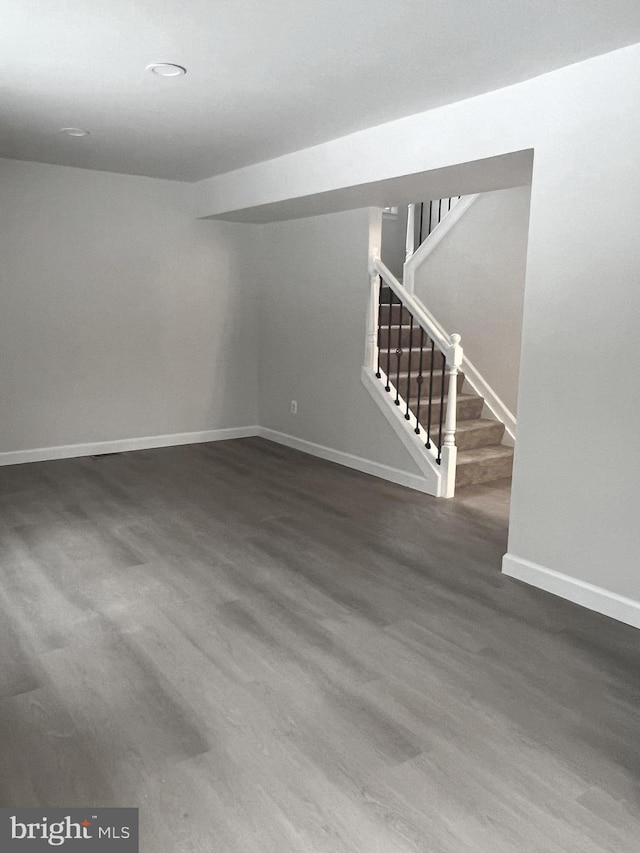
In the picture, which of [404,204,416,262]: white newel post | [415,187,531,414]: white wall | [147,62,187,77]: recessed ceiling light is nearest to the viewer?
[147,62,187,77]: recessed ceiling light

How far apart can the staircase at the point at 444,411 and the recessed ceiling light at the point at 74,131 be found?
99.1 inches

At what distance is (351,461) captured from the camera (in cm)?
582

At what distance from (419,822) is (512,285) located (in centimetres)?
490

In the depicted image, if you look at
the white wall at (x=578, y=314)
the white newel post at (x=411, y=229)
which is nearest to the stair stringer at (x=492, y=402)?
the white newel post at (x=411, y=229)

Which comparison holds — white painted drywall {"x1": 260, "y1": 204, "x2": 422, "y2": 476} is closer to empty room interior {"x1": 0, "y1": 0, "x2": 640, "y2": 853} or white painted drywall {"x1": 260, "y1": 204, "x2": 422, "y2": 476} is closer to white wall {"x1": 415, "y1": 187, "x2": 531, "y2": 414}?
empty room interior {"x1": 0, "y1": 0, "x2": 640, "y2": 853}

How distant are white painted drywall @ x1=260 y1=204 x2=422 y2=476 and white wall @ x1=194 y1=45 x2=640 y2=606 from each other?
183cm

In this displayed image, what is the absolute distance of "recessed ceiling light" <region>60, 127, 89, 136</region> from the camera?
4394mm

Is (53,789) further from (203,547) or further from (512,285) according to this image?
(512,285)

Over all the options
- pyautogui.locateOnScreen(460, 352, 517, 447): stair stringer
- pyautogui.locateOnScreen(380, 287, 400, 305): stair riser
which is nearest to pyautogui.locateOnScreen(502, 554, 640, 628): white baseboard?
pyautogui.locateOnScreen(460, 352, 517, 447): stair stringer

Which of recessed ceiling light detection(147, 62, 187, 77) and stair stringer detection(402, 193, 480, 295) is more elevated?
recessed ceiling light detection(147, 62, 187, 77)

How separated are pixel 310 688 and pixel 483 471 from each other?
3167mm

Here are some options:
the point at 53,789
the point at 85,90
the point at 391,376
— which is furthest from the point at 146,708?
the point at 391,376

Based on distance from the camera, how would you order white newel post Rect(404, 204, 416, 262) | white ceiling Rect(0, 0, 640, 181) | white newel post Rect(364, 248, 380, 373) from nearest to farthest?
1. white ceiling Rect(0, 0, 640, 181)
2. white newel post Rect(364, 248, 380, 373)
3. white newel post Rect(404, 204, 416, 262)

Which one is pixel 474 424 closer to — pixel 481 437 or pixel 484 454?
pixel 481 437
